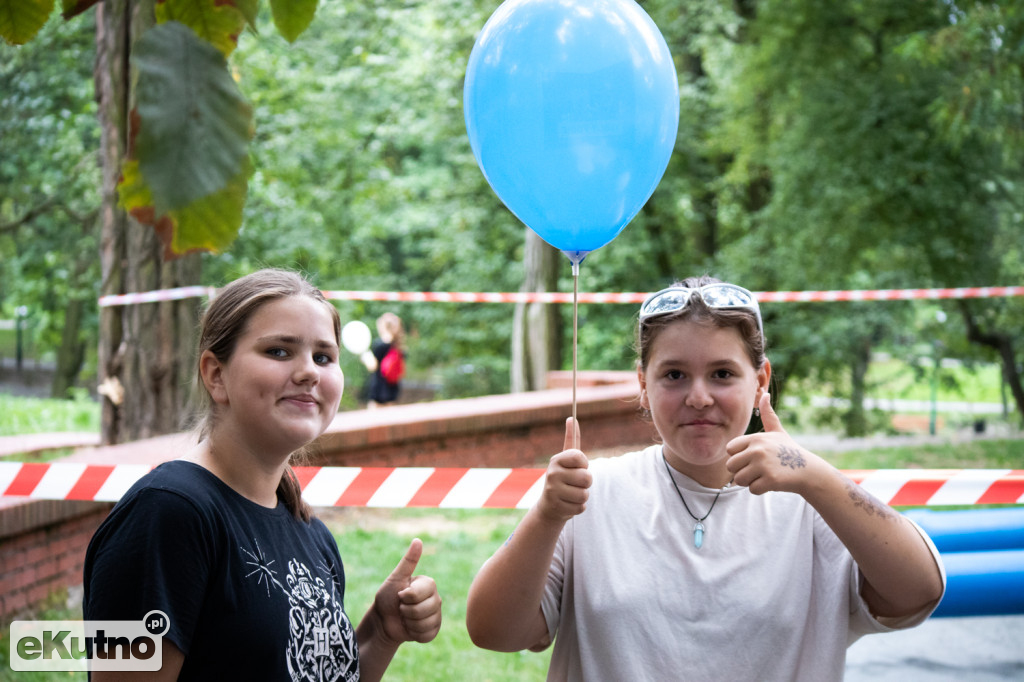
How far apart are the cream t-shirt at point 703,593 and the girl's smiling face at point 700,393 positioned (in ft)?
0.31

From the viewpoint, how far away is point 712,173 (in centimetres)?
1703

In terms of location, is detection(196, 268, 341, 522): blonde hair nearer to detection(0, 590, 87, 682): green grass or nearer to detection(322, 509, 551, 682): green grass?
detection(322, 509, 551, 682): green grass

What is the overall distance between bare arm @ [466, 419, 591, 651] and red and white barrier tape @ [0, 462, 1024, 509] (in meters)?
1.18

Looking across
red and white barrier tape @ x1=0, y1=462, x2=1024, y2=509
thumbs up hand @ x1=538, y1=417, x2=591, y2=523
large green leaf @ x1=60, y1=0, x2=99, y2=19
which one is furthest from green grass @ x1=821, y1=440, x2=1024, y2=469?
large green leaf @ x1=60, y1=0, x2=99, y2=19

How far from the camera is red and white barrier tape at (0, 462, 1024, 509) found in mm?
3121

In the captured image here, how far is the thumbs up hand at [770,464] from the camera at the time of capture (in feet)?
5.54

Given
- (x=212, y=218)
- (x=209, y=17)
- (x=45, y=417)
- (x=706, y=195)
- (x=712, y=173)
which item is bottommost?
(x=45, y=417)

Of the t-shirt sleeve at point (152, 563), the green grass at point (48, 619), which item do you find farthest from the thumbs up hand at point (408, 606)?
the green grass at point (48, 619)

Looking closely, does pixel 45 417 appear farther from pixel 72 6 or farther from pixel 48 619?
pixel 72 6

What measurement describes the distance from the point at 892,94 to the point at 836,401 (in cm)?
460

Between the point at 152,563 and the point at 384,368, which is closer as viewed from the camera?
the point at 152,563

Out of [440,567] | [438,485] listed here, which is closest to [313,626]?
[438,485]

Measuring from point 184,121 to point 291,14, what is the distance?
0.25 m

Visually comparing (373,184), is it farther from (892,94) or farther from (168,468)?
(168,468)
